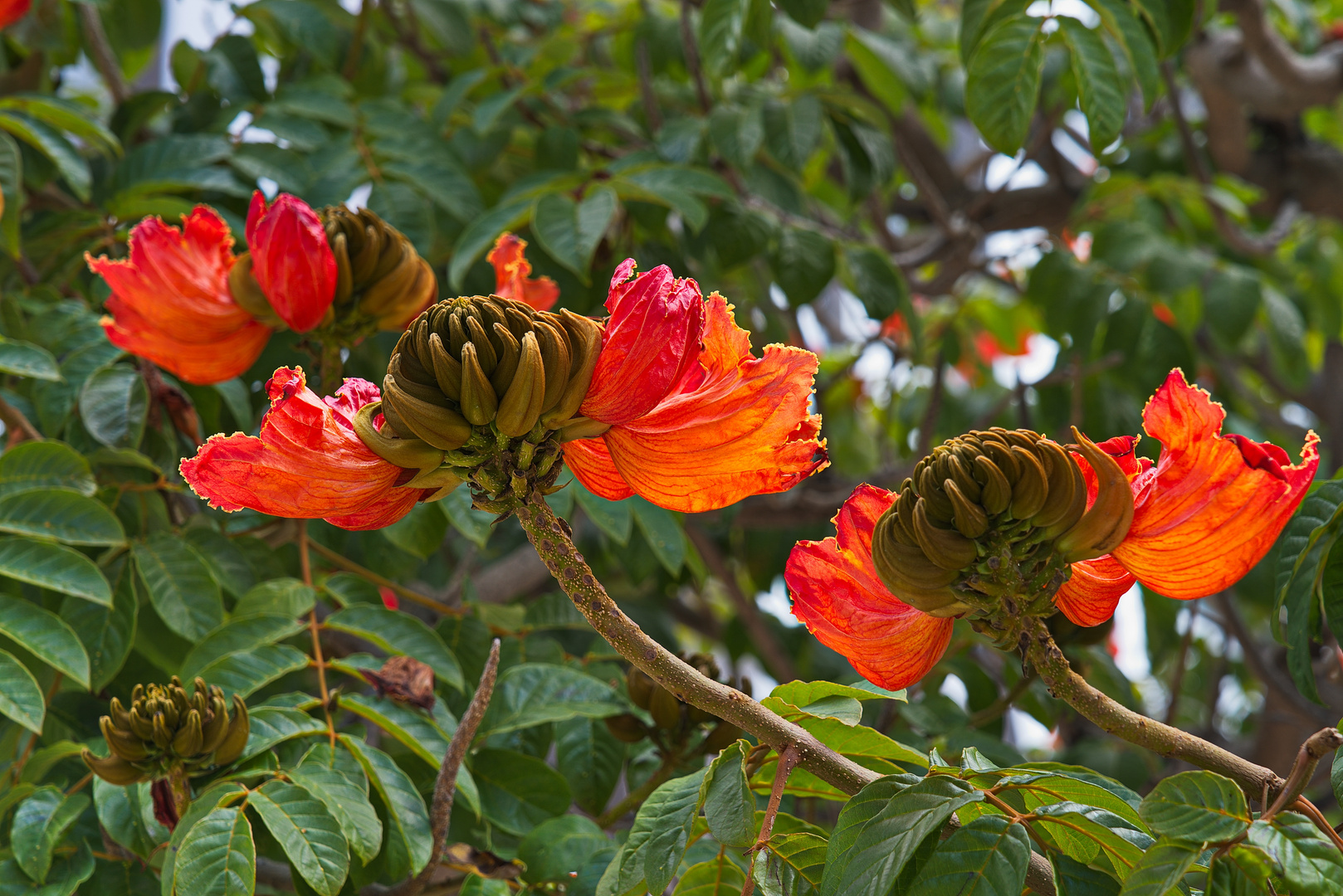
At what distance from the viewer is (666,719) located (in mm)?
1357

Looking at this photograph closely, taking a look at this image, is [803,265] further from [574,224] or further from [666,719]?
[666,719]

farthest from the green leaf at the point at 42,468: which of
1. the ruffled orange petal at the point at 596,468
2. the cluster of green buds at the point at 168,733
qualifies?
the ruffled orange petal at the point at 596,468

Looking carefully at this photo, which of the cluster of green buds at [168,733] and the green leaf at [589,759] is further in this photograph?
the green leaf at [589,759]

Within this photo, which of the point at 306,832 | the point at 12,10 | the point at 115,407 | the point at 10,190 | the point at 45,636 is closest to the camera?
the point at 306,832

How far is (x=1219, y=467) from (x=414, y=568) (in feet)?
5.11

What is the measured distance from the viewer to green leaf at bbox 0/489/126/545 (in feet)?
4.44

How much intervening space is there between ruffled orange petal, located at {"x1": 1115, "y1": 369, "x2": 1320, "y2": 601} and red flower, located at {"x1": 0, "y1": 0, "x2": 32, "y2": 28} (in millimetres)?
1998

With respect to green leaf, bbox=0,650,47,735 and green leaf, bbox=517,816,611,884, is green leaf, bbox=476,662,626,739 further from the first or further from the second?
green leaf, bbox=0,650,47,735

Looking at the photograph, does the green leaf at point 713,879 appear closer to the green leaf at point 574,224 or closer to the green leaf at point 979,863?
the green leaf at point 979,863

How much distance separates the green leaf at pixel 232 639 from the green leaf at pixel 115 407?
40cm

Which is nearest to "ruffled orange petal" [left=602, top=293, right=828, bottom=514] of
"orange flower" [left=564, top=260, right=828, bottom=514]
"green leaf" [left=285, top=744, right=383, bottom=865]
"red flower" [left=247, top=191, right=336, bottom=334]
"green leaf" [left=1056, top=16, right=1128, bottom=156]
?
"orange flower" [left=564, top=260, right=828, bottom=514]

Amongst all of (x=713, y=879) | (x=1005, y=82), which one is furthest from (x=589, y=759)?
(x=1005, y=82)

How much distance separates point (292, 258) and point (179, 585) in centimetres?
46

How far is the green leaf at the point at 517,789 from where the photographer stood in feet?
4.35
